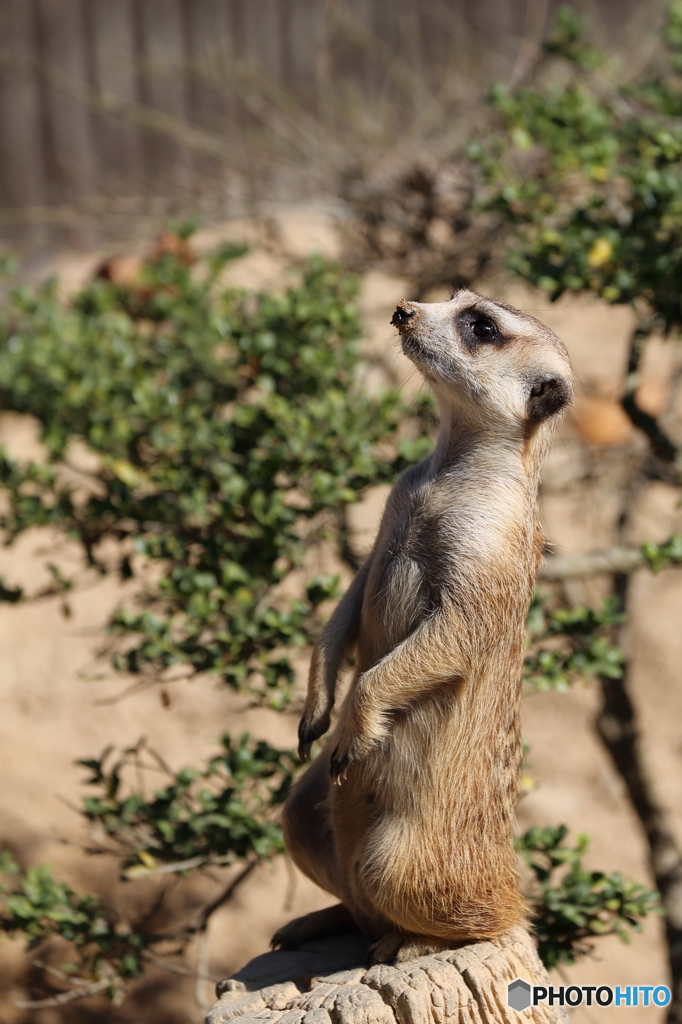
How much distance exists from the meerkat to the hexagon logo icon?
0.18 meters

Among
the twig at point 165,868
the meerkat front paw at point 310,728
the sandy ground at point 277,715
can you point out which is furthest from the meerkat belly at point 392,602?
the sandy ground at point 277,715

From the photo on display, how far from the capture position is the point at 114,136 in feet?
26.4

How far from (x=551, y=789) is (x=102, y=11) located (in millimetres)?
6825

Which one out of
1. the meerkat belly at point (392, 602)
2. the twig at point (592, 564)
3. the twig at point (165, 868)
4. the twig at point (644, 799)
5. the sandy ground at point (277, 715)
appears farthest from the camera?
the sandy ground at point (277, 715)

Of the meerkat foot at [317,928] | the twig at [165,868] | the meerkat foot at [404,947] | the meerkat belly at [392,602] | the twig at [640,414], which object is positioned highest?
the twig at [640,414]

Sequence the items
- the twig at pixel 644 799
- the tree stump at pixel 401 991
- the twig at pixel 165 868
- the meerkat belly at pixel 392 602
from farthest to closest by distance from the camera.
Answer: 1. the twig at pixel 644 799
2. the twig at pixel 165 868
3. the meerkat belly at pixel 392 602
4. the tree stump at pixel 401 991

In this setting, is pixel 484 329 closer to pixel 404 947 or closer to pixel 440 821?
pixel 440 821

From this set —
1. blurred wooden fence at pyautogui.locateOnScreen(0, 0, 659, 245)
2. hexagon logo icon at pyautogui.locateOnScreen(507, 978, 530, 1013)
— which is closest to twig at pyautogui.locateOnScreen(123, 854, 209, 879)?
hexagon logo icon at pyautogui.locateOnScreen(507, 978, 530, 1013)

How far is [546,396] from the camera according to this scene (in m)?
2.40

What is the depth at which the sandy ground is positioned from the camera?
17.3 ft

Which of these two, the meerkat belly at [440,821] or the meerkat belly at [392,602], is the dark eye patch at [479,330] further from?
the meerkat belly at [440,821]

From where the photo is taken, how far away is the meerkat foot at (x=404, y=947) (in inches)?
92.1

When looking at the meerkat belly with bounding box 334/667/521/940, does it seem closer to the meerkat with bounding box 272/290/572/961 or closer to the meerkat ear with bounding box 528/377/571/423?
the meerkat with bounding box 272/290/572/961

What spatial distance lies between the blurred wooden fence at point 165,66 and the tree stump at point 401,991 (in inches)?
239
